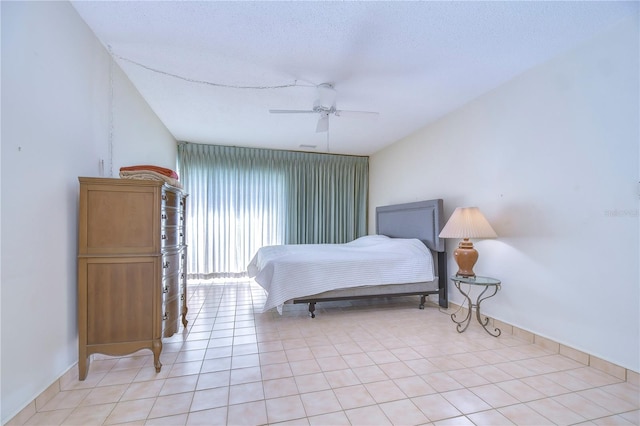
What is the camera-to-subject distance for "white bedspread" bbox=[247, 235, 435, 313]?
10.5 feet

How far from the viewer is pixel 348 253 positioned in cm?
378

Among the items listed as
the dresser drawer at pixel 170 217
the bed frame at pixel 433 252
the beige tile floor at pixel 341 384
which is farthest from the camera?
the bed frame at pixel 433 252

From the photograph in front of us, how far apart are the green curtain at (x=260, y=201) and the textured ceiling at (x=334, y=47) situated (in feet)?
5.76

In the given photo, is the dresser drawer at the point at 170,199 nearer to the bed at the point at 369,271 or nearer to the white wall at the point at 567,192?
the bed at the point at 369,271

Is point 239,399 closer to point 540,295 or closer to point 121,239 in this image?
point 121,239

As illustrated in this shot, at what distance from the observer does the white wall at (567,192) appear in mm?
2082

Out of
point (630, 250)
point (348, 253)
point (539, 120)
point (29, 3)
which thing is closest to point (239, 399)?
point (348, 253)

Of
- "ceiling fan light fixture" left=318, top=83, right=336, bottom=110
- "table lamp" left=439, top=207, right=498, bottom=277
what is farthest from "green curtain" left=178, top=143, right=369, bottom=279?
"table lamp" left=439, top=207, right=498, bottom=277

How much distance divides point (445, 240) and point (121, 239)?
3.55m

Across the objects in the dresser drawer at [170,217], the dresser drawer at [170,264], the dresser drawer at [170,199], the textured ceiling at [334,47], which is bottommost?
the dresser drawer at [170,264]

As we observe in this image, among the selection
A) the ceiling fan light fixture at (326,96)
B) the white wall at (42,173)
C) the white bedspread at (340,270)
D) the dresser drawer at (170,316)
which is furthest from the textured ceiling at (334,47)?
the dresser drawer at (170,316)

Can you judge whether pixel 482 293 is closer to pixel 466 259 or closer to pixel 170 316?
pixel 466 259

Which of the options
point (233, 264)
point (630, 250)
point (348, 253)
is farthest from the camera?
point (233, 264)

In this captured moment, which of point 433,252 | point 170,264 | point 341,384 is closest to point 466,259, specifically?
point 433,252
